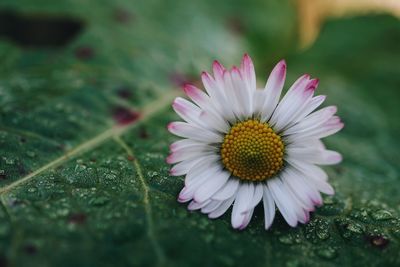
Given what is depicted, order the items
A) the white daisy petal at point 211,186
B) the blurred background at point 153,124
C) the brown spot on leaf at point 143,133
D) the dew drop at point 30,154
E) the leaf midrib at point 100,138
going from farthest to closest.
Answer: the brown spot on leaf at point 143,133 < the dew drop at point 30,154 < the leaf midrib at point 100,138 < the white daisy petal at point 211,186 < the blurred background at point 153,124

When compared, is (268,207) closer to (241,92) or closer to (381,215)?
(241,92)

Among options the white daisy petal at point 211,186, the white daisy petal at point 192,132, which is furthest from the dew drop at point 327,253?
the white daisy petal at point 192,132

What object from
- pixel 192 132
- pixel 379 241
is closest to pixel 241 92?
pixel 192 132

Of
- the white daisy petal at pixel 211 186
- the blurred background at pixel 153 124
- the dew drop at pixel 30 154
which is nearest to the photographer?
the blurred background at pixel 153 124

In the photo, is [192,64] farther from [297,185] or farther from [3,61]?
[297,185]

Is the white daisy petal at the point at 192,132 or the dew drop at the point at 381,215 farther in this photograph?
the dew drop at the point at 381,215

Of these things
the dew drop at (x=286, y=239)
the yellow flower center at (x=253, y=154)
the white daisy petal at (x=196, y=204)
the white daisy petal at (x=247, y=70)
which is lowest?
the dew drop at (x=286, y=239)

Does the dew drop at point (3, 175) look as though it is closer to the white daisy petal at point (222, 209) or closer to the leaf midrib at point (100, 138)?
the leaf midrib at point (100, 138)

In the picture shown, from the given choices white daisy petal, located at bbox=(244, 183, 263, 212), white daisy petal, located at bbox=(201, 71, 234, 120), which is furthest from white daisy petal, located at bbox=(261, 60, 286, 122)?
white daisy petal, located at bbox=(244, 183, 263, 212)

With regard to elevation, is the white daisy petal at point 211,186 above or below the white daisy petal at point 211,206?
above

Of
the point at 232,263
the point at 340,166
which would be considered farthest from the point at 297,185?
the point at 340,166
